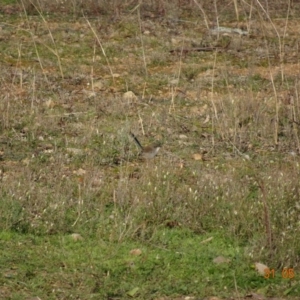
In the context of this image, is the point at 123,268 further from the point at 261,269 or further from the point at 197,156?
the point at 197,156

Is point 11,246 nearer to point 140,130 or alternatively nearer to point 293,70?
point 140,130

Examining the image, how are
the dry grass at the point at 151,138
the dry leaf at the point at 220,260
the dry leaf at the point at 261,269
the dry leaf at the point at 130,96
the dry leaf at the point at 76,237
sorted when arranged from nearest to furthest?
the dry leaf at the point at 261,269 → the dry leaf at the point at 220,260 → the dry leaf at the point at 76,237 → the dry grass at the point at 151,138 → the dry leaf at the point at 130,96

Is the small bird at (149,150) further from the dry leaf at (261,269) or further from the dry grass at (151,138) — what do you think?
the dry leaf at (261,269)

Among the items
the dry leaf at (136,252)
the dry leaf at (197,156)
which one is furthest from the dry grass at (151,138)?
the dry leaf at (136,252)

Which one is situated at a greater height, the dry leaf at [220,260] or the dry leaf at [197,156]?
the dry leaf at [220,260]

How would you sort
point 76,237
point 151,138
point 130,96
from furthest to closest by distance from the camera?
point 130,96 < point 151,138 < point 76,237

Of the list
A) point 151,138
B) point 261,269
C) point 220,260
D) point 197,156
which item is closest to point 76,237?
point 220,260

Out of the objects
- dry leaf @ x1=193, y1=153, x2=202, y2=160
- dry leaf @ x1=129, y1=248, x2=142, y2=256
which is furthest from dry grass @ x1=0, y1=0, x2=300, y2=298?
dry leaf @ x1=129, y1=248, x2=142, y2=256

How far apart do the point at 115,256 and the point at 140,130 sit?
2853 millimetres

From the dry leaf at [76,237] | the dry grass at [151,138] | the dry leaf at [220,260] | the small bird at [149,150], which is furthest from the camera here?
the small bird at [149,150]

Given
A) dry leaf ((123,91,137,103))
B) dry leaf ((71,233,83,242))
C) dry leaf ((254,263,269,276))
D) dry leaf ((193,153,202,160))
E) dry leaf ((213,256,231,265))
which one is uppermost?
dry leaf ((71,233,83,242))

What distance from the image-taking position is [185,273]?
16.1 ft

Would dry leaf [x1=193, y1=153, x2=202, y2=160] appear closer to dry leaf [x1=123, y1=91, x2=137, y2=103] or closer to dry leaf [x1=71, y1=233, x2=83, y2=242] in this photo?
dry leaf [x1=123, y1=91, x2=137, y2=103]

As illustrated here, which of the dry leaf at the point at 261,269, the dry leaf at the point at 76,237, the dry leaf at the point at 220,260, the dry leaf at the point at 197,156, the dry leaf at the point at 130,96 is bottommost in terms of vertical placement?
the dry leaf at the point at 130,96
